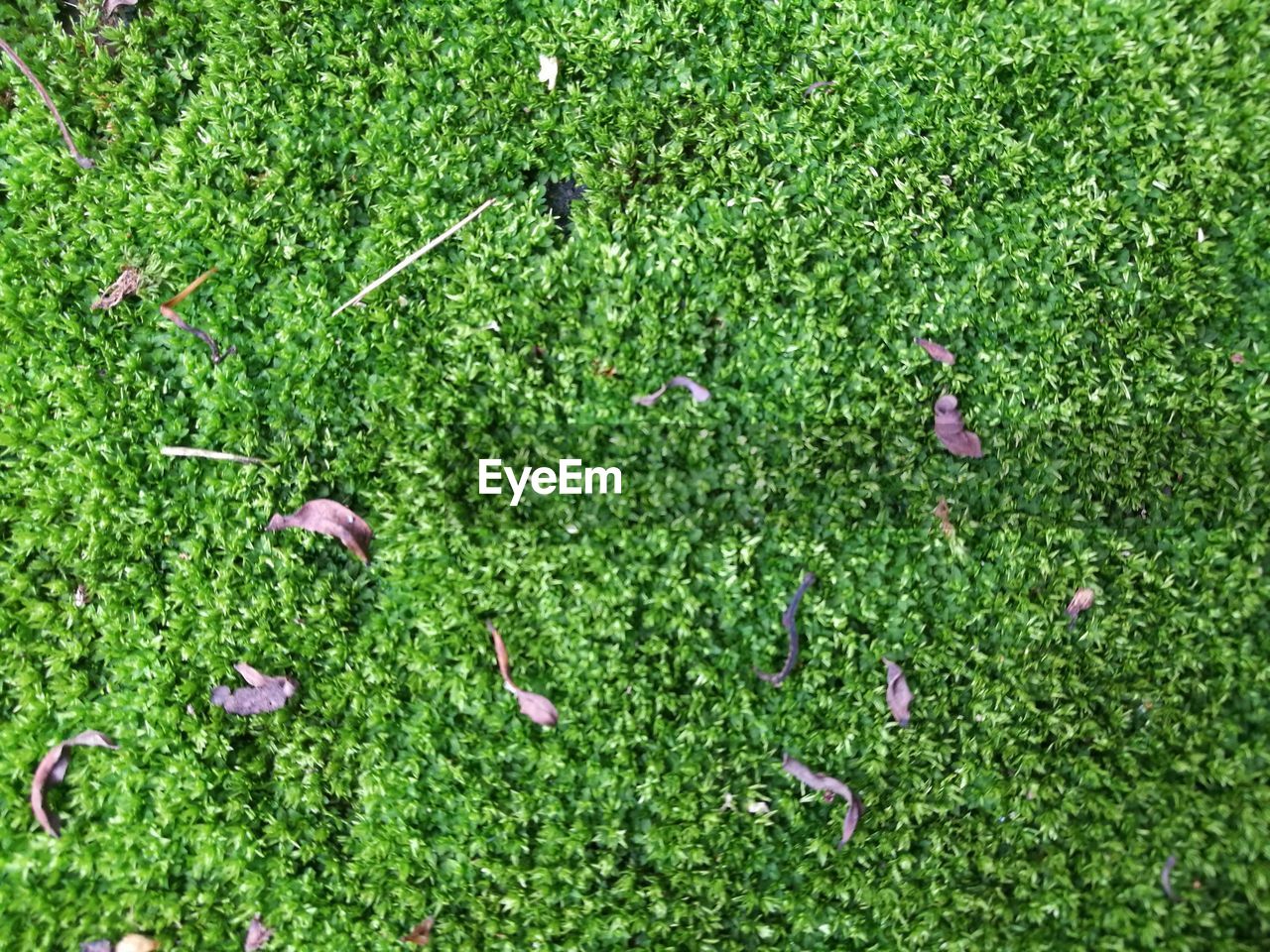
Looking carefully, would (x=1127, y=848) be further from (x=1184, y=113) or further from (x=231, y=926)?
(x=231, y=926)

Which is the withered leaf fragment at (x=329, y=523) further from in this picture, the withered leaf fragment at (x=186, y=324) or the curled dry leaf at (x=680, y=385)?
the curled dry leaf at (x=680, y=385)

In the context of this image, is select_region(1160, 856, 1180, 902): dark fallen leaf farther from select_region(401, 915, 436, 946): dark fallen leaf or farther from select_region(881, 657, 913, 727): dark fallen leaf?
select_region(401, 915, 436, 946): dark fallen leaf

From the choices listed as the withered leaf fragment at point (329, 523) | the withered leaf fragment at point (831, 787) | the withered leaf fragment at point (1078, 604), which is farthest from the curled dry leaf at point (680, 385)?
the withered leaf fragment at point (1078, 604)

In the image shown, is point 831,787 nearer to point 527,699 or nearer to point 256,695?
point 527,699

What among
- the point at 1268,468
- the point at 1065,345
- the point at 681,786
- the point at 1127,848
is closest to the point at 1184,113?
the point at 1065,345

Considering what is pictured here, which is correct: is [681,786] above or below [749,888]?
above

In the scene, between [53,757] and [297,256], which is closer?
[53,757]
